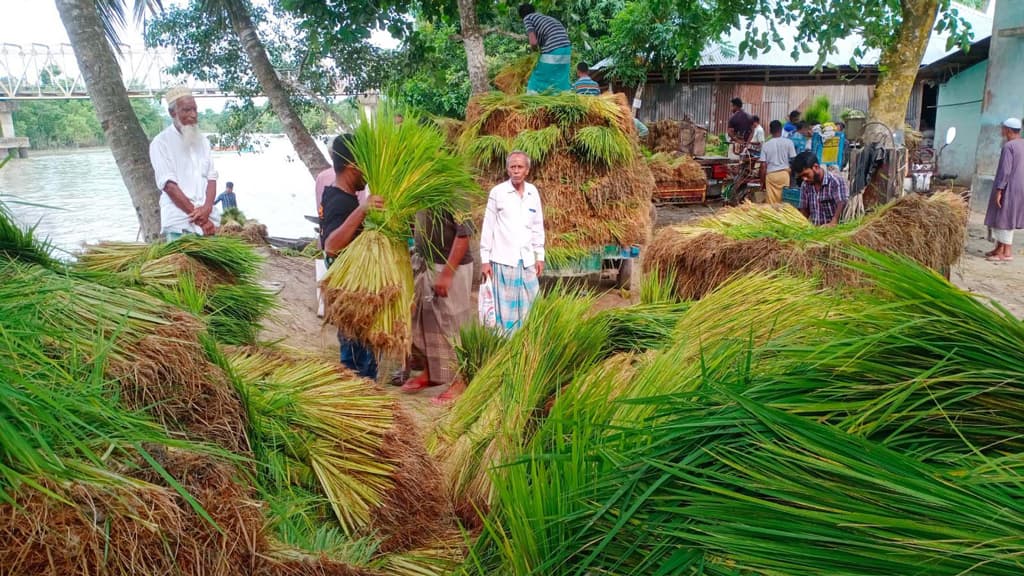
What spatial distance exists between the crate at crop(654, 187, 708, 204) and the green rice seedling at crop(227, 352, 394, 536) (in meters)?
10.3

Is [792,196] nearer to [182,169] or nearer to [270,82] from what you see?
[270,82]

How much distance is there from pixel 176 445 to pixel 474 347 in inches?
81.3

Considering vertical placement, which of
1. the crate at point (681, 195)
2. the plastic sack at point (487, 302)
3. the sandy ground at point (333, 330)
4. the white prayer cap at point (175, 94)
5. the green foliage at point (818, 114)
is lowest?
the sandy ground at point (333, 330)

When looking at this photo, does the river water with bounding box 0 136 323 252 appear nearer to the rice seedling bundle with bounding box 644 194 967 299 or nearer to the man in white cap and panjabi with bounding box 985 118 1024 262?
the rice seedling bundle with bounding box 644 194 967 299

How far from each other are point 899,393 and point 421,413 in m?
3.20

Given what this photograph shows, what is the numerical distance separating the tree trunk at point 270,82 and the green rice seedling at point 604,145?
9.63ft

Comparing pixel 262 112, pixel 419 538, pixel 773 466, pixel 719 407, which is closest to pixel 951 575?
pixel 773 466

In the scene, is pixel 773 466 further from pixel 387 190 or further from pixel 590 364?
pixel 387 190

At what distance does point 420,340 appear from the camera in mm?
5090

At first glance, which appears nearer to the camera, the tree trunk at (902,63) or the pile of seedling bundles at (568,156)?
the pile of seedling bundles at (568,156)

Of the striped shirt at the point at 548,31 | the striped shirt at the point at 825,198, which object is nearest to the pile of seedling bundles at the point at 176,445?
the striped shirt at the point at 548,31

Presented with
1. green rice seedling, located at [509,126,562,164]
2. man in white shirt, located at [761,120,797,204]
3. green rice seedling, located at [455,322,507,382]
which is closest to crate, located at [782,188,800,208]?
man in white shirt, located at [761,120,797,204]

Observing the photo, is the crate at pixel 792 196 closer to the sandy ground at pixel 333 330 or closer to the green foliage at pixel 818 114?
the sandy ground at pixel 333 330

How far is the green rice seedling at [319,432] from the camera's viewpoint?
2.15m
